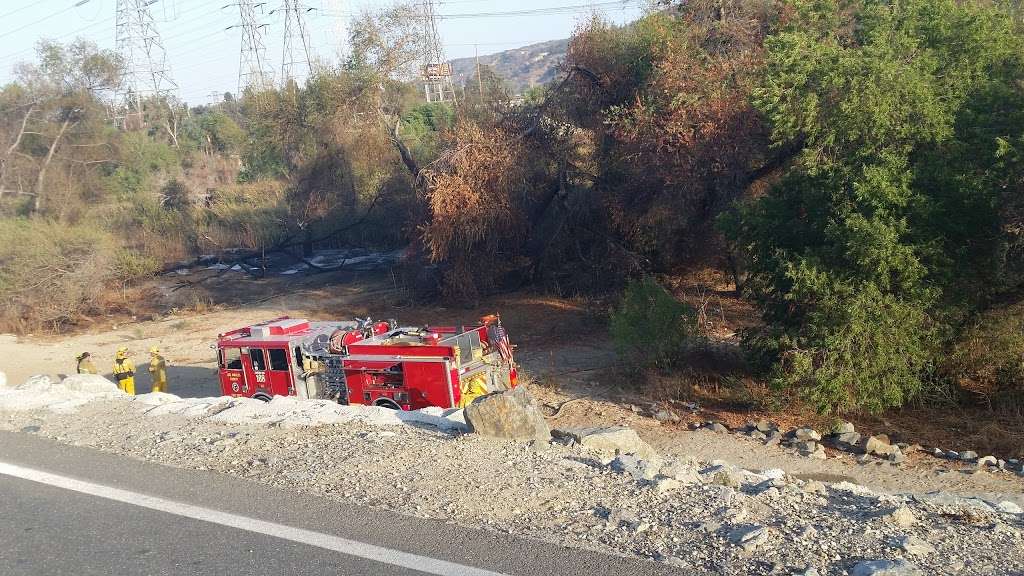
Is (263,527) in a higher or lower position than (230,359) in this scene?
higher

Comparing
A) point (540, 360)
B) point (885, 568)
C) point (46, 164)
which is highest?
point (46, 164)

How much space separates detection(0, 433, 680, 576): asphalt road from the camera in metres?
5.65

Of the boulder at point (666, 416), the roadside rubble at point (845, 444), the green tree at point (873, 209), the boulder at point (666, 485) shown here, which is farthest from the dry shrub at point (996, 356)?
the boulder at point (666, 485)

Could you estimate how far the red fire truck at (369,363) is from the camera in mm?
13570

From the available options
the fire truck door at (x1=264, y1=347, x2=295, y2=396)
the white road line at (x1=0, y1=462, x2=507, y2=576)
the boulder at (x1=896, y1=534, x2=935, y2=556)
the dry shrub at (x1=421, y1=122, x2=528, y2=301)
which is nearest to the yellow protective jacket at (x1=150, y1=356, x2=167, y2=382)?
the fire truck door at (x1=264, y1=347, x2=295, y2=396)

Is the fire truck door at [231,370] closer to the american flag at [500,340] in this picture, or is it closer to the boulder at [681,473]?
the american flag at [500,340]

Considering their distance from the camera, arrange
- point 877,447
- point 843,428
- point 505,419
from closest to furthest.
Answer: point 505,419
point 877,447
point 843,428

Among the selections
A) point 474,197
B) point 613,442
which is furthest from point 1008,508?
point 474,197

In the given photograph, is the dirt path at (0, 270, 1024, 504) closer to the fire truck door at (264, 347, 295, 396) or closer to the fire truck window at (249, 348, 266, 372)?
the fire truck window at (249, 348, 266, 372)

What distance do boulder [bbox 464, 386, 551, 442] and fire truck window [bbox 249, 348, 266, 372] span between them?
7.12 meters

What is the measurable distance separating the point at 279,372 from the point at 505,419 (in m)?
7.07

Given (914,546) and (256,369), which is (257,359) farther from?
(914,546)

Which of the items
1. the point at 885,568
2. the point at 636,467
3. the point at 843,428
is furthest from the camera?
the point at 843,428

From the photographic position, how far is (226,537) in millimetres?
6324
